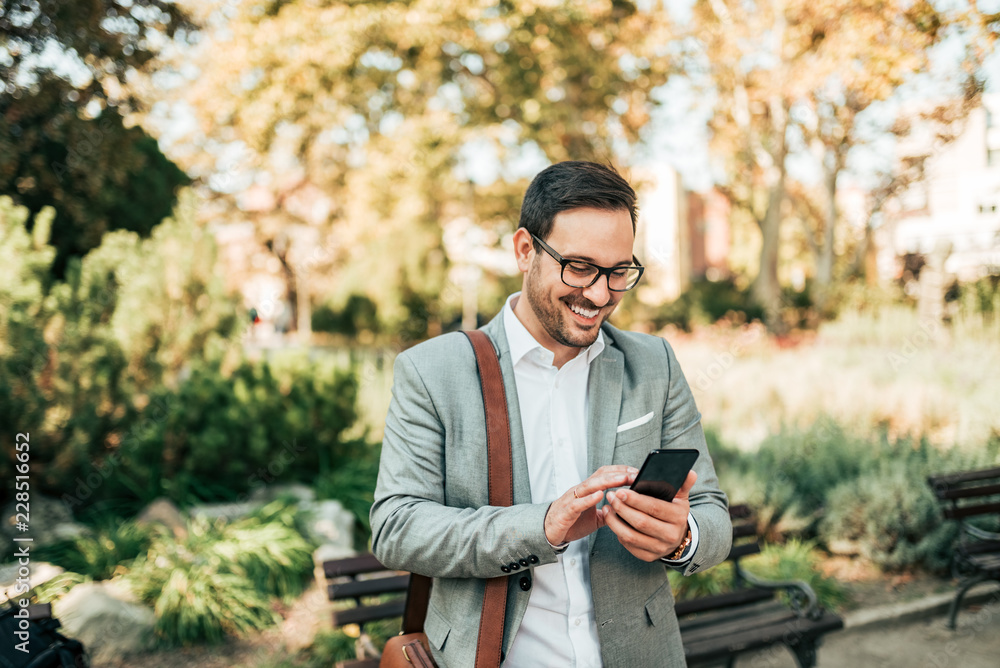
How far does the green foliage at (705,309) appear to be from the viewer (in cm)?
1700

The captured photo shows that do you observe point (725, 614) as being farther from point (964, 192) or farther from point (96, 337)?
point (964, 192)

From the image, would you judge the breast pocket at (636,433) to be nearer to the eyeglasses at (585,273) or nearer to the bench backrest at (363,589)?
the eyeglasses at (585,273)

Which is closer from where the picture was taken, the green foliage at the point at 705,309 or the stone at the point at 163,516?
the stone at the point at 163,516

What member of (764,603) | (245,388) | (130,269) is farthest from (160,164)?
(764,603)

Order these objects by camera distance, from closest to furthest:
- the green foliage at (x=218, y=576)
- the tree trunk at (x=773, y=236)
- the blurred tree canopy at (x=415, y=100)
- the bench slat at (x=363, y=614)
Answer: the bench slat at (x=363, y=614) < the green foliage at (x=218, y=576) < the blurred tree canopy at (x=415, y=100) < the tree trunk at (x=773, y=236)

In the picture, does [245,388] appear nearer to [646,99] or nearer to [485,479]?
[485,479]

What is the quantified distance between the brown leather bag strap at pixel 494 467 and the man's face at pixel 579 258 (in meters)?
0.20

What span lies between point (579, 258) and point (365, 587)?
1.97 meters

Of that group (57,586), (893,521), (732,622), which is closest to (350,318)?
(57,586)

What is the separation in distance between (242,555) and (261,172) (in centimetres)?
1975

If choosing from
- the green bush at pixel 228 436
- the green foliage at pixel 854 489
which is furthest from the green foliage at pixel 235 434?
the green foliage at pixel 854 489

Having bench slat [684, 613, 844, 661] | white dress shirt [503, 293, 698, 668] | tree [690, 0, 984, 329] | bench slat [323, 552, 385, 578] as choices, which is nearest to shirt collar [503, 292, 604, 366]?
white dress shirt [503, 293, 698, 668]

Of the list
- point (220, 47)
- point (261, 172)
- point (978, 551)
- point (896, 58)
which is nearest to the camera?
point (978, 551)

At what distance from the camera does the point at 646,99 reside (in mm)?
16906
